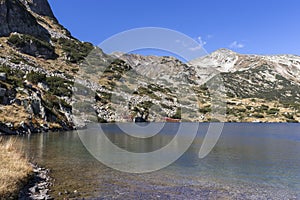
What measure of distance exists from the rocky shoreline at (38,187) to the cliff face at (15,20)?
108913mm

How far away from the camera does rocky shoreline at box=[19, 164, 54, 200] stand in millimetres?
15805

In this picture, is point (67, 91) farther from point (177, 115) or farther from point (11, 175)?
point (11, 175)

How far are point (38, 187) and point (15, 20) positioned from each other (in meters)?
120

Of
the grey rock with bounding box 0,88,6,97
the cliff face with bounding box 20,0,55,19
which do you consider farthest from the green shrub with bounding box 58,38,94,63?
Answer: the grey rock with bounding box 0,88,6,97

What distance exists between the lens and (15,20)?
121 m

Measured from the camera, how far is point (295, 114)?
148125 mm

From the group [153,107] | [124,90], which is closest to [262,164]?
[153,107]

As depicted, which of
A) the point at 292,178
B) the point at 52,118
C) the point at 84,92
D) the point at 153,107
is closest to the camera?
the point at 292,178

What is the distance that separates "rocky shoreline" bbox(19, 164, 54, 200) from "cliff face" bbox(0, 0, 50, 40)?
109 m

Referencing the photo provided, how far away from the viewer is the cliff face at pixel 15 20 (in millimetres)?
116188

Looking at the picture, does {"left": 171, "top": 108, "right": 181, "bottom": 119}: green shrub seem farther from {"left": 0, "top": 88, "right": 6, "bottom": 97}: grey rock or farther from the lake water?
the lake water

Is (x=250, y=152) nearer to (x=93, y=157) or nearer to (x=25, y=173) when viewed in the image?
(x=93, y=157)

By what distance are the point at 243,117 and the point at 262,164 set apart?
375 ft

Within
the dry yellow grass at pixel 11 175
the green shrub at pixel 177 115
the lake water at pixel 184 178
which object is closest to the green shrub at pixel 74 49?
the green shrub at pixel 177 115
